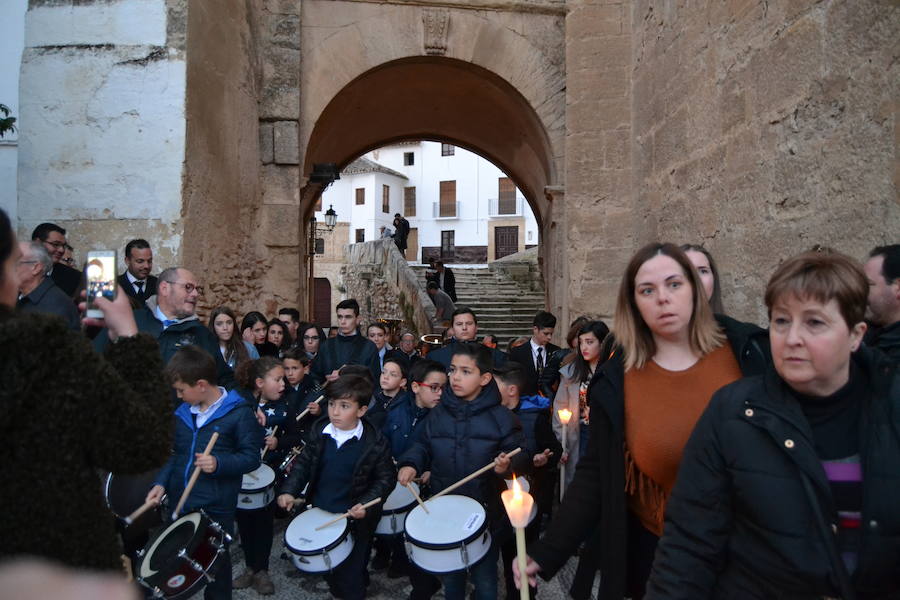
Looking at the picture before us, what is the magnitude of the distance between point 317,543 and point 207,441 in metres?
0.73

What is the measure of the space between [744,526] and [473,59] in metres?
6.90

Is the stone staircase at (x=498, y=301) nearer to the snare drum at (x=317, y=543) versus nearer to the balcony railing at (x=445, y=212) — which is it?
the snare drum at (x=317, y=543)

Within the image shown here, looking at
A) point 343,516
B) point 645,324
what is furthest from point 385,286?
point 645,324

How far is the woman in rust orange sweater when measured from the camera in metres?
1.97

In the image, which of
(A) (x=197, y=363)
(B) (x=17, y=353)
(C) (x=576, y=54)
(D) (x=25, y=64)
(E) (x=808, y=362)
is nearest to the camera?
(B) (x=17, y=353)

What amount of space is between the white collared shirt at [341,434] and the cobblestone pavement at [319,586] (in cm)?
92

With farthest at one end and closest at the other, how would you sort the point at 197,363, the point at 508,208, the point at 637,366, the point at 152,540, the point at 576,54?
the point at 508,208
the point at 576,54
the point at 197,363
the point at 152,540
the point at 637,366

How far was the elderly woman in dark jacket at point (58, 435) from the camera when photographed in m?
1.37

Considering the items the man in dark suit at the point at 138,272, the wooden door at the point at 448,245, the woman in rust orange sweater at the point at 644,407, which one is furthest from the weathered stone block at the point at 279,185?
the wooden door at the point at 448,245

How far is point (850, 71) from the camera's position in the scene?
3461 millimetres

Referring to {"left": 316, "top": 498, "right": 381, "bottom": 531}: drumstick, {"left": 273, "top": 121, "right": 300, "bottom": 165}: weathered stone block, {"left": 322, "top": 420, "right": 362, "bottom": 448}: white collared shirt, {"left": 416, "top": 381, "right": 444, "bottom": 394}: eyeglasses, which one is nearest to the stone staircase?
{"left": 273, "top": 121, "right": 300, "bottom": 165}: weathered stone block

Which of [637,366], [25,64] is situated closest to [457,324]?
[637,366]

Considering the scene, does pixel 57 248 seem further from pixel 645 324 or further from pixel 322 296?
pixel 322 296

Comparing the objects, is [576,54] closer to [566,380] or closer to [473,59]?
[473,59]
